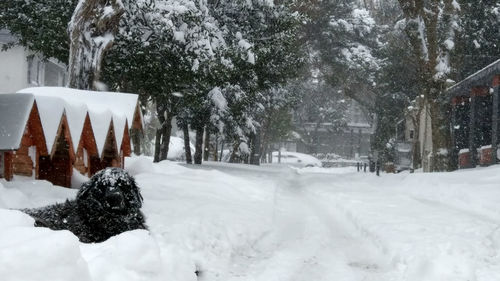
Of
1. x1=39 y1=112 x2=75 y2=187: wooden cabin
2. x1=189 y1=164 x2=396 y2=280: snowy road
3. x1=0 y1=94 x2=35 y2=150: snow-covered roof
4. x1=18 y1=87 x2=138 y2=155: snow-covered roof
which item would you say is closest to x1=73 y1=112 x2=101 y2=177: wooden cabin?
x1=18 y1=87 x2=138 y2=155: snow-covered roof

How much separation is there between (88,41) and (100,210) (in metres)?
7.94

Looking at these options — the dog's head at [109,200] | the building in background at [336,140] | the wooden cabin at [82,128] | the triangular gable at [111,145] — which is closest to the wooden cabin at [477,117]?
the wooden cabin at [82,128]

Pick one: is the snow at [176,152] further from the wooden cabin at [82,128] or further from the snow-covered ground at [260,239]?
the wooden cabin at [82,128]

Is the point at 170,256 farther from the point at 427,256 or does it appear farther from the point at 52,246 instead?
the point at 427,256

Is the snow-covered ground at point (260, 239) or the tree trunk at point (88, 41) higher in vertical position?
the tree trunk at point (88, 41)

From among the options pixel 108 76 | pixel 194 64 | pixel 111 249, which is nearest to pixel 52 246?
pixel 111 249

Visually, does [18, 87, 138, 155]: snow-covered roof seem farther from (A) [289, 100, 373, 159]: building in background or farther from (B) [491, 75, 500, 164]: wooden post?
(A) [289, 100, 373, 159]: building in background

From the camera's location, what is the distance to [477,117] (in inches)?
932

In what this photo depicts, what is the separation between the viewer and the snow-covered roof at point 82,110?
8.70 meters

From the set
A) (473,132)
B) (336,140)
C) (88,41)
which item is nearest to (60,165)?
(88,41)

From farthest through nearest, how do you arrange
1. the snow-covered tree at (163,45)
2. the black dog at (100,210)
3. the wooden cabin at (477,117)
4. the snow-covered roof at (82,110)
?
the wooden cabin at (477,117) → the snow-covered tree at (163,45) → the snow-covered roof at (82,110) → the black dog at (100,210)

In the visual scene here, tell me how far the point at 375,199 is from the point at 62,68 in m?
30.3

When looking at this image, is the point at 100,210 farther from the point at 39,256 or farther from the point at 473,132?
the point at 473,132

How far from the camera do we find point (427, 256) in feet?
21.6
